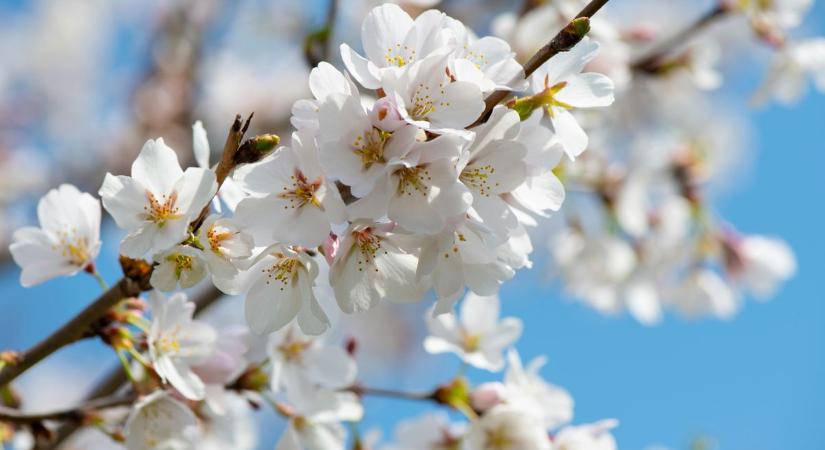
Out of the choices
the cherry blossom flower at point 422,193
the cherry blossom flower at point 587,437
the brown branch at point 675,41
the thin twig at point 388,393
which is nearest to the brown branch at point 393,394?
the thin twig at point 388,393

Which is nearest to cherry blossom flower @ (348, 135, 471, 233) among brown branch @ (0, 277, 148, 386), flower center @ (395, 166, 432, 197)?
flower center @ (395, 166, 432, 197)

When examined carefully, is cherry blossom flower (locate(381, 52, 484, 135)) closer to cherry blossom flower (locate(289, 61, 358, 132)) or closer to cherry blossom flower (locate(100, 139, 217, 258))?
cherry blossom flower (locate(289, 61, 358, 132))

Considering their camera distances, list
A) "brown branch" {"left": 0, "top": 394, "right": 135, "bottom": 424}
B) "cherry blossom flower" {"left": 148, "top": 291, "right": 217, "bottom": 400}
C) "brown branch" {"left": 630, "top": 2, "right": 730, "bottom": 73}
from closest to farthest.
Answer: "cherry blossom flower" {"left": 148, "top": 291, "right": 217, "bottom": 400} < "brown branch" {"left": 0, "top": 394, "right": 135, "bottom": 424} < "brown branch" {"left": 630, "top": 2, "right": 730, "bottom": 73}

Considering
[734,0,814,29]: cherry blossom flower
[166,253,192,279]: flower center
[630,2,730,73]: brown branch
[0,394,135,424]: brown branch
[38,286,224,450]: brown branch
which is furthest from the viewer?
[630,2,730,73]: brown branch

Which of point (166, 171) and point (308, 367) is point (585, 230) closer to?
point (308, 367)

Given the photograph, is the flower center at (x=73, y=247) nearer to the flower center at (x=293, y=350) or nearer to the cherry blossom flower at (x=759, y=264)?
the flower center at (x=293, y=350)

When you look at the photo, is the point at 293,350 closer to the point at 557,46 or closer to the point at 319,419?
the point at 319,419
